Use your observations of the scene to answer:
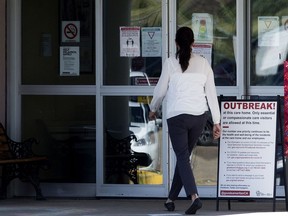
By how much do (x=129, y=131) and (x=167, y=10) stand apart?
1.50m

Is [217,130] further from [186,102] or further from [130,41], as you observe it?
[130,41]

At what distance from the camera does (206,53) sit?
1030 cm

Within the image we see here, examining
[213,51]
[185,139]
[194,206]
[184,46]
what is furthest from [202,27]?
[194,206]

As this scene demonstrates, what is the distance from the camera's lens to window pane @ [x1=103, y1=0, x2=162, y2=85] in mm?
10398

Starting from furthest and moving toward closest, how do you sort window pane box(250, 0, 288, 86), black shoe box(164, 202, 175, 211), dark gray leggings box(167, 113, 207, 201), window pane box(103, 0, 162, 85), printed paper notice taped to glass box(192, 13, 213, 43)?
window pane box(103, 0, 162, 85), printed paper notice taped to glass box(192, 13, 213, 43), window pane box(250, 0, 288, 86), black shoe box(164, 202, 175, 211), dark gray leggings box(167, 113, 207, 201)

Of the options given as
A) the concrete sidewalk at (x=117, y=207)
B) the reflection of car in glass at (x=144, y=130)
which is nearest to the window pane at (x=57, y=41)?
the reflection of car in glass at (x=144, y=130)

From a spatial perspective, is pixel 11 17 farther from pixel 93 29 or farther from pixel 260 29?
pixel 260 29

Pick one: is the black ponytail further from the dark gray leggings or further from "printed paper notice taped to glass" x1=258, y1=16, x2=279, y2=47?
"printed paper notice taped to glass" x1=258, y1=16, x2=279, y2=47

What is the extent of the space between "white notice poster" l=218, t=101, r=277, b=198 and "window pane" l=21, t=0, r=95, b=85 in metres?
2.23

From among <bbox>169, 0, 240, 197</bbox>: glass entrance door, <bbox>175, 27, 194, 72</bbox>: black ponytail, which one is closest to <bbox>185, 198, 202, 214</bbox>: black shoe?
<bbox>175, 27, 194, 72</bbox>: black ponytail

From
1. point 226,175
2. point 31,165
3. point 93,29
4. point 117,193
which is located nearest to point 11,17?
point 93,29

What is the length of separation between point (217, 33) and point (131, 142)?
5.39 feet

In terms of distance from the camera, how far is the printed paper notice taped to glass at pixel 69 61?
10.5 metres

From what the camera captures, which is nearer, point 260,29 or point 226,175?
point 226,175
